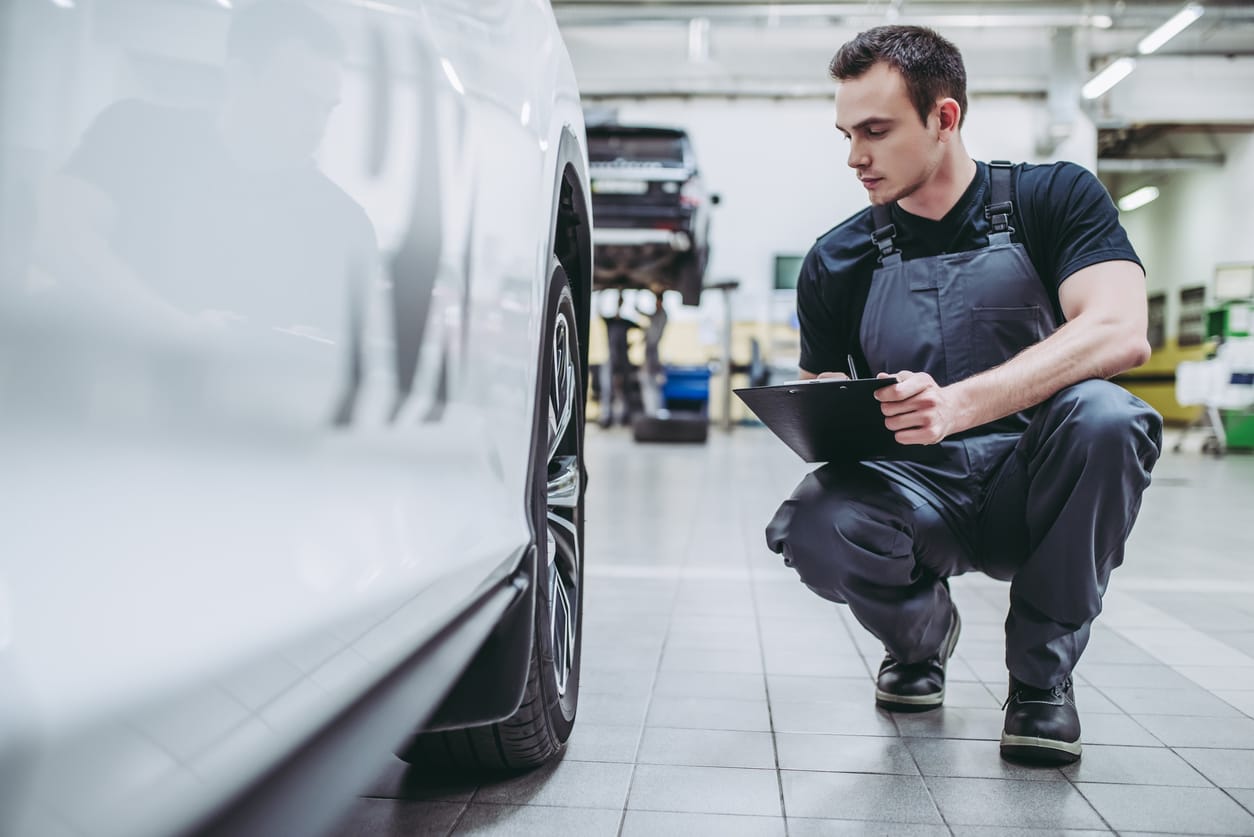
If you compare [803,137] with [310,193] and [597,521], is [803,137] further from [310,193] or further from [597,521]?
[310,193]

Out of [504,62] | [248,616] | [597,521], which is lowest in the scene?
[597,521]

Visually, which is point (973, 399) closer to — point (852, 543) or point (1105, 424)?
point (1105, 424)

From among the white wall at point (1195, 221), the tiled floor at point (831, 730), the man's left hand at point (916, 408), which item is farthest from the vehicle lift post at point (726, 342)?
the man's left hand at point (916, 408)

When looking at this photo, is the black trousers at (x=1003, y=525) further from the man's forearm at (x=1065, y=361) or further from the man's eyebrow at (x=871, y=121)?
the man's eyebrow at (x=871, y=121)

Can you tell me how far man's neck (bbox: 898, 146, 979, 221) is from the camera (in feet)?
6.22

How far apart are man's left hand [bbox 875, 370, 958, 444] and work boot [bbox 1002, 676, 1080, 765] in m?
0.47

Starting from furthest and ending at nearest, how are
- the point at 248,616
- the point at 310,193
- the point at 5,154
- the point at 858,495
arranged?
the point at 858,495, the point at 310,193, the point at 248,616, the point at 5,154

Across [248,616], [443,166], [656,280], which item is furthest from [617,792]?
[656,280]

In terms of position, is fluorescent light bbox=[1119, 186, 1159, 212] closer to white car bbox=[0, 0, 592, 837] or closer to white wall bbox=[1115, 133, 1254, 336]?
white wall bbox=[1115, 133, 1254, 336]

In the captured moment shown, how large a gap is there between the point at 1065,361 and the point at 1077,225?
0.86ft

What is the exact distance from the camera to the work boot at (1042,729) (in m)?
1.65

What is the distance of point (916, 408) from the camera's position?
1.54 metres

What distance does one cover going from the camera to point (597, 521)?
464cm

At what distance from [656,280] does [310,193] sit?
8500mm
